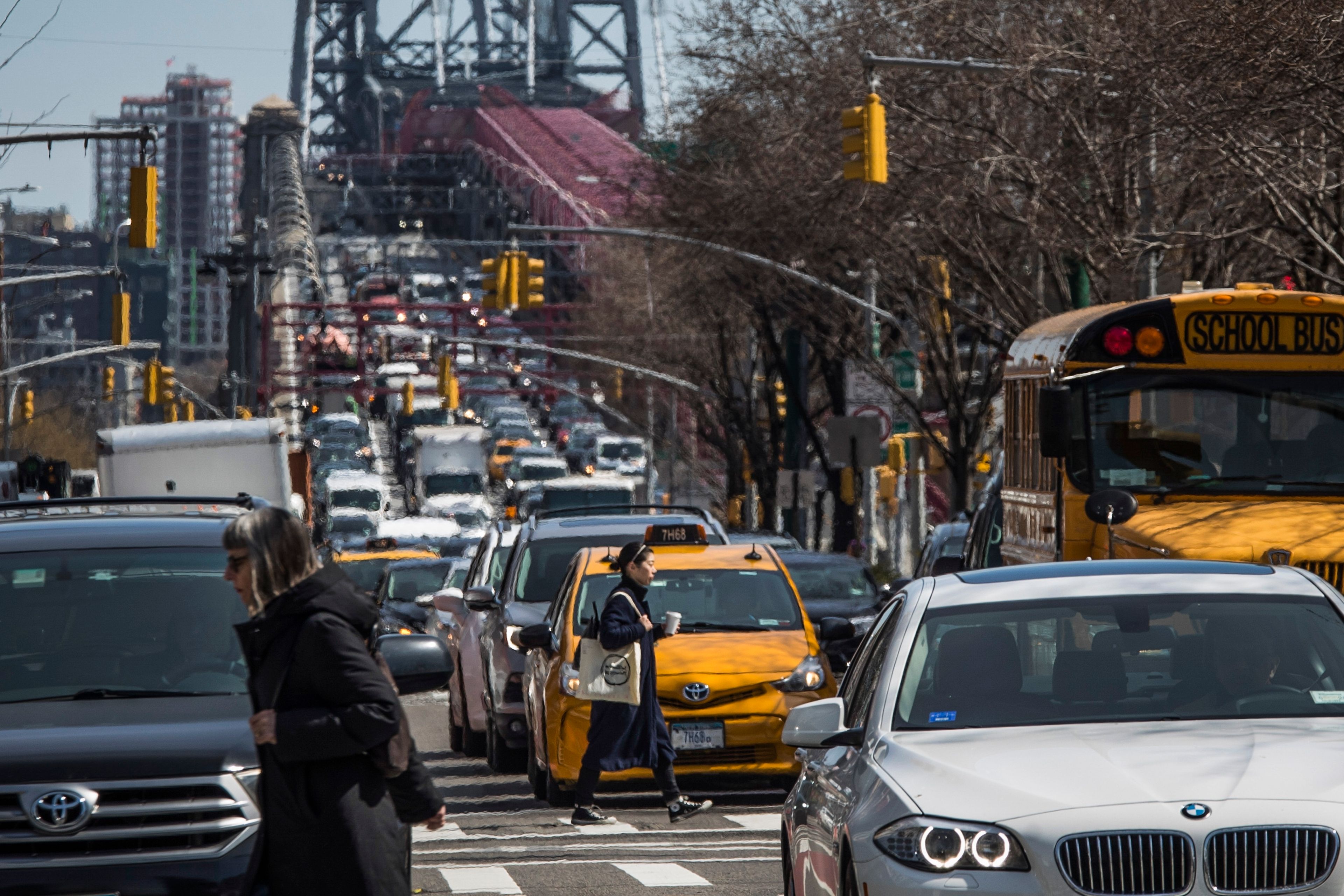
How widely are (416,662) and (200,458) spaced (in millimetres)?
23060

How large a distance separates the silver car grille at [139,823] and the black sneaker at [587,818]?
6.66 m

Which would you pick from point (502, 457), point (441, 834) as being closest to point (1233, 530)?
point (441, 834)

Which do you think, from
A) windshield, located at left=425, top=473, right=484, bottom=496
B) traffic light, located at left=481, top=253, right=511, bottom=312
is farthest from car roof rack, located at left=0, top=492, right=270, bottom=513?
windshield, located at left=425, top=473, right=484, bottom=496

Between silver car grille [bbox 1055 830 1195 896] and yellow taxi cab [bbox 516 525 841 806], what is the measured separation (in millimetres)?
7505

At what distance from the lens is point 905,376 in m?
34.7

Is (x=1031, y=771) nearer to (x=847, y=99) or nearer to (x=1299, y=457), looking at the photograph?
(x=1299, y=457)

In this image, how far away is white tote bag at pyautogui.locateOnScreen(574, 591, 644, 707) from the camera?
13.5 meters

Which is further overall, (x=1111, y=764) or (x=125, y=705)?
(x=125, y=705)

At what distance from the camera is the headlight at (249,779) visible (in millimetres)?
7020

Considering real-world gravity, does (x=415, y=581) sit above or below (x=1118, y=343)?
below

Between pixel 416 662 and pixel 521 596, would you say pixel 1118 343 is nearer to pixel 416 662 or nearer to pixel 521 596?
pixel 521 596

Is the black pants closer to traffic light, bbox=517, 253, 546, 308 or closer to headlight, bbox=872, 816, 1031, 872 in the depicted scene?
headlight, bbox=872, 816, 1031, 872

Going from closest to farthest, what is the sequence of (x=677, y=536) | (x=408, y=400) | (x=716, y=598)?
(x=716, y=598), (x=677, y=536), (x=408, y=400)

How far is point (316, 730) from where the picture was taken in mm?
5805
